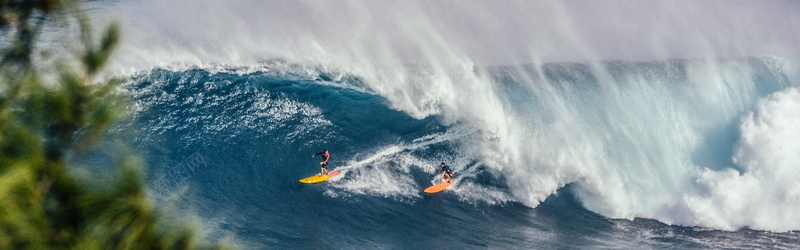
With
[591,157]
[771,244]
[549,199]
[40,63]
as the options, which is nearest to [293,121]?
[549,199]

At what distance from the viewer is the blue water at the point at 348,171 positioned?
10.7 meters

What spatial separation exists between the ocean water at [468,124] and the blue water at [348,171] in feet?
0.18

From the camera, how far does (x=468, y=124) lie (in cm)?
1409

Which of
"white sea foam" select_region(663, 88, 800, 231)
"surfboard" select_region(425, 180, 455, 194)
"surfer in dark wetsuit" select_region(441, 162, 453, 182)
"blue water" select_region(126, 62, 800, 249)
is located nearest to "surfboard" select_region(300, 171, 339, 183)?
"blue water" select_region(126, 62, 800, 249)

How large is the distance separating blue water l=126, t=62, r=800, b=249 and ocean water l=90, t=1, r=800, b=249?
2.2 inches

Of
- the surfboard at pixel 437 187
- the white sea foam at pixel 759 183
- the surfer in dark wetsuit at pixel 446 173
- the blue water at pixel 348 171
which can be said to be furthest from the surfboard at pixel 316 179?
the white sea foam at pixel 759 183

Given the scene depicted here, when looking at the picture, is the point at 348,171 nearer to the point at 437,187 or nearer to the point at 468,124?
the point at 437,187

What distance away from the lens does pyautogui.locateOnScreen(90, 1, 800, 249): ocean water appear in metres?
11.5

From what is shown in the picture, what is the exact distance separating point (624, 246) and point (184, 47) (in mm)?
13889

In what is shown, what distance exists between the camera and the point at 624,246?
444 inches

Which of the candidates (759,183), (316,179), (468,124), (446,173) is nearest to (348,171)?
Answer: (316,179)

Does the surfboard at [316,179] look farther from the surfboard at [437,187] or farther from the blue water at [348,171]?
the surfboard at [437,187]

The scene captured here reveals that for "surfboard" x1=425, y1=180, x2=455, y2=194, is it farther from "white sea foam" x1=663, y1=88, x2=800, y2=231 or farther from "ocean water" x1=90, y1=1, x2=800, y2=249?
"white sea foam" x1=663, y1=88, x2=800, y2=231

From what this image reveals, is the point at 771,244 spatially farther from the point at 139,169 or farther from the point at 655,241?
the point at 139,169
